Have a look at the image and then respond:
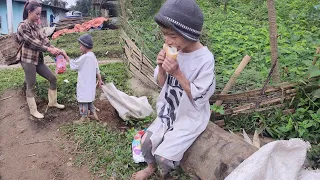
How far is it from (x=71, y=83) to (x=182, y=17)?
369 cm

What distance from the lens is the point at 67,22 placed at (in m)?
18.0

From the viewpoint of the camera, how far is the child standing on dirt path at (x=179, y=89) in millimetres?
2354

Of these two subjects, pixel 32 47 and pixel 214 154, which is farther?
pixel 32 47

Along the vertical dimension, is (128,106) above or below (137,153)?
below

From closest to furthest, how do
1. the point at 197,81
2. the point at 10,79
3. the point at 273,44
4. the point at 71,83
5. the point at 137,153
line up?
the point at 197,81, the point at 137,153, the point at 273,44, the point at 71,83, the point at 10,79

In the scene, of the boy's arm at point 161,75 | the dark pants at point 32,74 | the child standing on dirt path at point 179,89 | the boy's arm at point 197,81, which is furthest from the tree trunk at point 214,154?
the dark pants at point 32,74

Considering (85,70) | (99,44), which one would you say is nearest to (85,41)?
(85,70)

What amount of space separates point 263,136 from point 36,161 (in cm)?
244

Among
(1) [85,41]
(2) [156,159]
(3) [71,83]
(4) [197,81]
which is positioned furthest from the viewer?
(3) [71,83]

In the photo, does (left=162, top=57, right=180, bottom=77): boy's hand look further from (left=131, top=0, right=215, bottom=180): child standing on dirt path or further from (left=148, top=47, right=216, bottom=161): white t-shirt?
(left=148, top=47, right=216, bottom=161): white t-shirt

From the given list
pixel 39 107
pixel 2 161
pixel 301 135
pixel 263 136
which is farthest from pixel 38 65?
pixel 301 135

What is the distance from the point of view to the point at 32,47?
175 inches

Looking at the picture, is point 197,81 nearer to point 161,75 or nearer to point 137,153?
point 161,75

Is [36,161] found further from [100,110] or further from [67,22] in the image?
[67,22]
